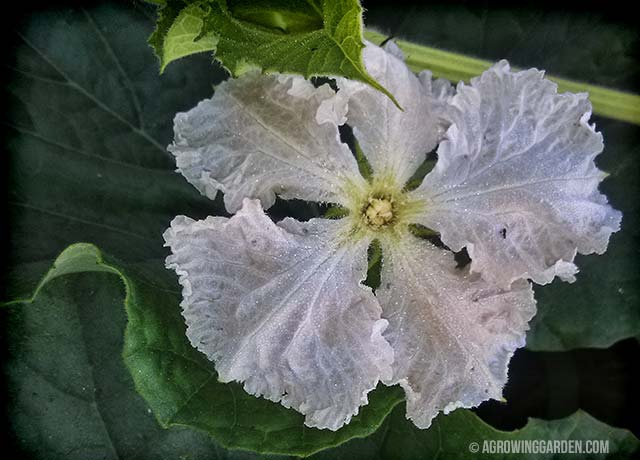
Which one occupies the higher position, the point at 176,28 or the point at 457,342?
the point at 176,28

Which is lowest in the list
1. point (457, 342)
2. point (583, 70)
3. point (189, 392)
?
point (189, 392)

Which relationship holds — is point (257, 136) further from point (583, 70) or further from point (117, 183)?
point (583, 70)

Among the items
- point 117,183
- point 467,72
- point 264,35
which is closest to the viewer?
point 264,35

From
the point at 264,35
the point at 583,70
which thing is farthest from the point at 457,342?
the point at 583,70

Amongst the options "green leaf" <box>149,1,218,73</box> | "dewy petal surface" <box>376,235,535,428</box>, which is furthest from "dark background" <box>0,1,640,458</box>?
"green leaf" <box>149,1,218,73</box>

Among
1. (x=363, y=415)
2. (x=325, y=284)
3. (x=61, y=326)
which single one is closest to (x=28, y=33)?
(x=61, y=326)

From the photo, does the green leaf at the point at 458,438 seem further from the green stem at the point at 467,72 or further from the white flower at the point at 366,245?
the green stem at the point at 467,72

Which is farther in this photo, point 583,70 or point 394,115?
point 583,70

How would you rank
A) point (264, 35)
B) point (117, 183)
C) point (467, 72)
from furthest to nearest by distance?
point (117, 183) < point (467, 72) < point (264, 35)
